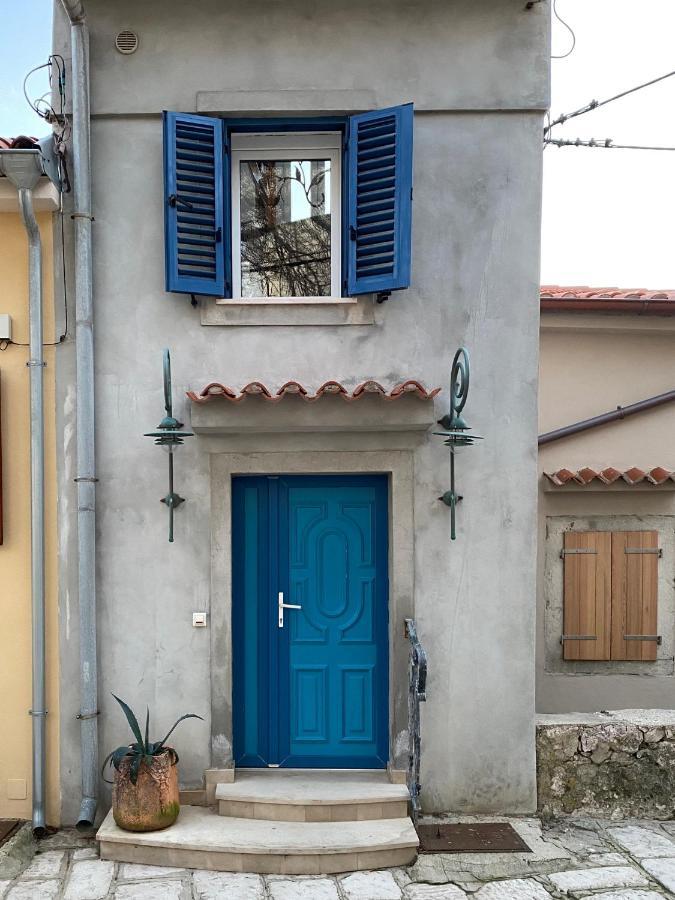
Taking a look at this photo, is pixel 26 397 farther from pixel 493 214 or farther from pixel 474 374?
pixel 493 214

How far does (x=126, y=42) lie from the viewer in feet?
17.0

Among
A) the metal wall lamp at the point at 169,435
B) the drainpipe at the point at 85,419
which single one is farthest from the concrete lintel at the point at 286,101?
the metal wall lamp at the point at 169,435

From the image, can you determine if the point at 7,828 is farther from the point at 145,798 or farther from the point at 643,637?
the point at 643,637

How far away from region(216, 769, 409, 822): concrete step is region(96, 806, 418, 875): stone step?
0.48 ft

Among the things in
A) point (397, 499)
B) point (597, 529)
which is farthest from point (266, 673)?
point (597, 529)

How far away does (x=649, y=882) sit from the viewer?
438 centimetres

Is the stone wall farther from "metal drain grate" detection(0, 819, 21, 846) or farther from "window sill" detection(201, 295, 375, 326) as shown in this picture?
"metal drain grate" detection(0, 819, 21, 846)

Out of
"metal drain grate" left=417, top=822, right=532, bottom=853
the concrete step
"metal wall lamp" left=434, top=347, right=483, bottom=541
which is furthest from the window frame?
"metal drain grate" left=417, top=822, right=532, bottom=853

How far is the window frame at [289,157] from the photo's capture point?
212 inches

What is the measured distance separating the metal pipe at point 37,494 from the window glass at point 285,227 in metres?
1.50

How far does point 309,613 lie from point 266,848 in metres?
1.61

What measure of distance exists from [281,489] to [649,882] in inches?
139

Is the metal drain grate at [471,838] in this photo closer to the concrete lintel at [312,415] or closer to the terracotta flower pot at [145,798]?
the terracotta flower pot at [145,798]

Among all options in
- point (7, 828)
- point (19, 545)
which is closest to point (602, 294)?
point (19, 545)
